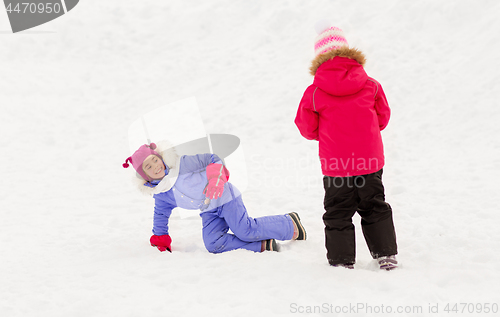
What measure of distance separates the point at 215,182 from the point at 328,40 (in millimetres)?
1176

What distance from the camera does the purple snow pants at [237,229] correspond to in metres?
2.82

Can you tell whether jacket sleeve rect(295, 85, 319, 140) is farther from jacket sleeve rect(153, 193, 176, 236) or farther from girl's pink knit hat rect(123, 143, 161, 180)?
jacket sleeve rect(153, 193, 176, 236)

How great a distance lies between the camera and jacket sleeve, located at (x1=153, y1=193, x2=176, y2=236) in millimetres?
2926

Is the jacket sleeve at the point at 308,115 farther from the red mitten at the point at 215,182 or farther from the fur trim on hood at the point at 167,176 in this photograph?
the fur trim on hood at the point at 167,176

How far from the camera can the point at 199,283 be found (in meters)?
2.16

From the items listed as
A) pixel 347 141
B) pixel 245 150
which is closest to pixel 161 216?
pixel 347 141

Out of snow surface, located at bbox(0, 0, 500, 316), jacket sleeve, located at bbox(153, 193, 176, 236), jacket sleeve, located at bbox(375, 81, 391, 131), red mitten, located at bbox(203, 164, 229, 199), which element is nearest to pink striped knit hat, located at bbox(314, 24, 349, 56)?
snow surface, located at bbox(0, 0, 500, 316)

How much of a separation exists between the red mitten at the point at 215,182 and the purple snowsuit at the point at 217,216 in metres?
0.13

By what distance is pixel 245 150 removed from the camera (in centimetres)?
537

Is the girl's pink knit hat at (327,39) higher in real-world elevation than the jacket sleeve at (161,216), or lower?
higher

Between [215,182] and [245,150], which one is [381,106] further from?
[245,150]

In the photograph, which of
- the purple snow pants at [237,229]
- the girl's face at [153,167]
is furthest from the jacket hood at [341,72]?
the girl's face at [153,167]

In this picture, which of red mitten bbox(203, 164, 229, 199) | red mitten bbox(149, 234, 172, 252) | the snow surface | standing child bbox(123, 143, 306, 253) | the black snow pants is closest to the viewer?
the snow surface

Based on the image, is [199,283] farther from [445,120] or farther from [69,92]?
[69,92]
